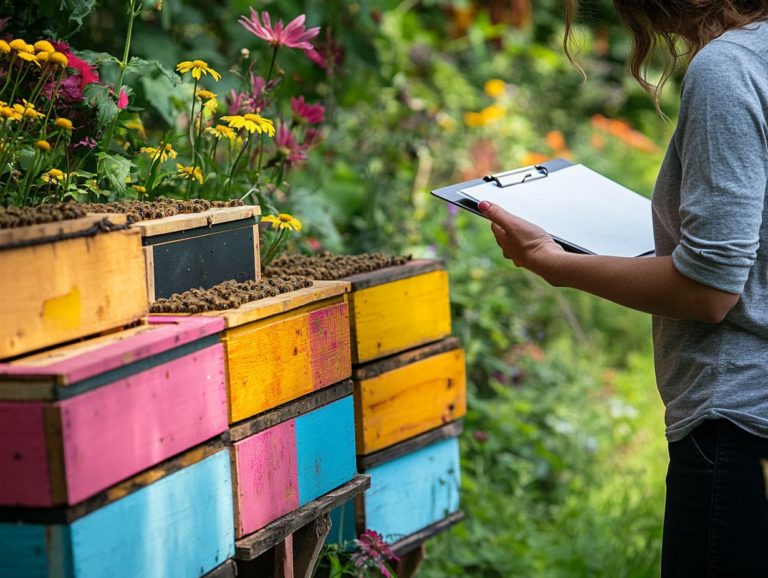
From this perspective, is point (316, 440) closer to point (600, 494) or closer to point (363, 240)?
point (363, 240)

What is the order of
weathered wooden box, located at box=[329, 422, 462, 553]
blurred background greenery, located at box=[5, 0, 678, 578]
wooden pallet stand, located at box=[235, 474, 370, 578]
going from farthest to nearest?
blurred background greenery, located at box=[5, 0, 678, 578] → weathered wooden box, located at box=[329, 422, 462, 553] → wooden pallet stand, located at box=[235, 474, 370, 578]

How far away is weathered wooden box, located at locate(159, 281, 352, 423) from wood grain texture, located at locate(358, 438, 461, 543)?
0.36 metres

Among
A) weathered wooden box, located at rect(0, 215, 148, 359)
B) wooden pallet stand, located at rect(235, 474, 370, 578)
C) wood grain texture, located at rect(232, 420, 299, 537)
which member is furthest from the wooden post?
weathered wooden box, located at rect(0, 215, 148, 359)

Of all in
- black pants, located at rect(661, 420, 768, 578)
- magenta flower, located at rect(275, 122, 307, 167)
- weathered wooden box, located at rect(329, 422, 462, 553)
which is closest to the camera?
black pants, located at rect(661, 420, 768, 578)

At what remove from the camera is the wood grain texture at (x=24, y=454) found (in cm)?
137

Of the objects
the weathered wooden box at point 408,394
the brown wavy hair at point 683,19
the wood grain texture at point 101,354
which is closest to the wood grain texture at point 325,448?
the weathered wooden box at point 408,394

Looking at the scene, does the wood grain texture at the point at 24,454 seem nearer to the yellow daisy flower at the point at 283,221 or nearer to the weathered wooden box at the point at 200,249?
the weathered wooden box at the point at 200,249

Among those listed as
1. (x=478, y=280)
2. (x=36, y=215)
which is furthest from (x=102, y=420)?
(x=478, y=280)

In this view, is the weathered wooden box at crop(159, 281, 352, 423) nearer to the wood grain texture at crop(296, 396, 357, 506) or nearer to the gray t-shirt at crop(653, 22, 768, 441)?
the wood grain texture at crop(296, 396, 357, 506)

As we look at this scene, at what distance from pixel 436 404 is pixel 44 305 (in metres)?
1.22

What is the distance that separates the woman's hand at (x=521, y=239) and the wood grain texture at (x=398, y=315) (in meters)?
0.40

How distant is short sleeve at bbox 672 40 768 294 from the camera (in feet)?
4.86

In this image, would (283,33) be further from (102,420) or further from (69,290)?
(102,420)

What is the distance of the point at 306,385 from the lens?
6.40ft
